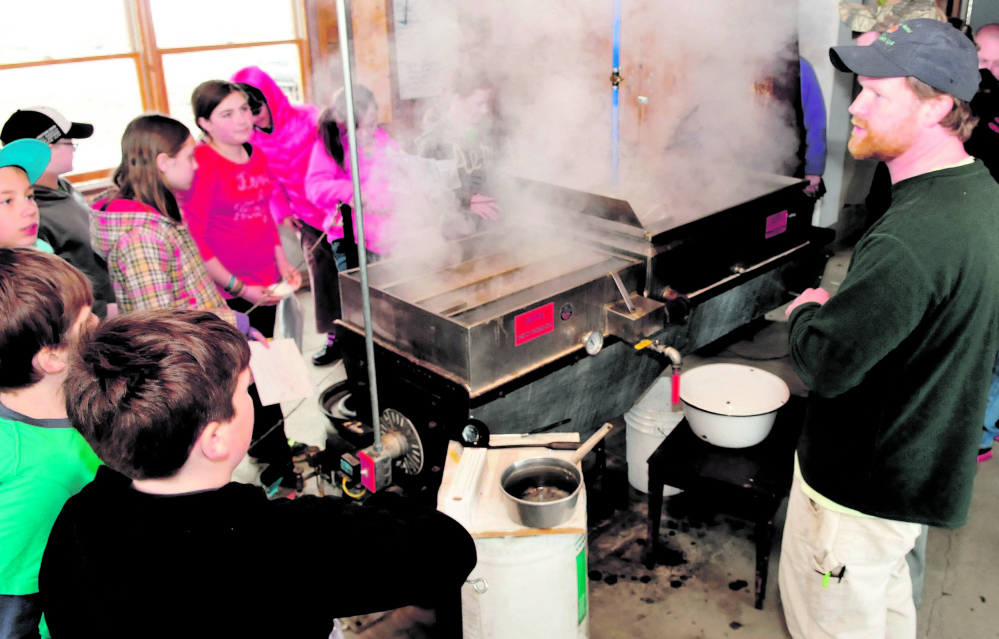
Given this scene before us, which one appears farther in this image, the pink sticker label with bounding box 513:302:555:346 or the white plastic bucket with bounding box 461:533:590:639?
the pink sticker label with bounding box 513:302:555:346

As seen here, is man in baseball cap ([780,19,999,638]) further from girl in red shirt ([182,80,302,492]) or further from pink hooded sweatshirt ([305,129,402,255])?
girl in red shirt ([182,80,302,492])

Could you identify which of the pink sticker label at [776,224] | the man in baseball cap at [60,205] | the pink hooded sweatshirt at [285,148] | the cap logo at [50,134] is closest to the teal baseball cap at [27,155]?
the man in baseball cap at [60,205]

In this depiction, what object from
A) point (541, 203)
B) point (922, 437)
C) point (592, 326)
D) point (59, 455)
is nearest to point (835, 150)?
point (541, 203)

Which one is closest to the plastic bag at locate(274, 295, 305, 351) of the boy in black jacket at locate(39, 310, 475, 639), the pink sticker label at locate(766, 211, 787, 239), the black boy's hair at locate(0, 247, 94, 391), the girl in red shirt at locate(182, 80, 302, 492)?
the girl in red shirt at locate(182, 80, 302, 492)

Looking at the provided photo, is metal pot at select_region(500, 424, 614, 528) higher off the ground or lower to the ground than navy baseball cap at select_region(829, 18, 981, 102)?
lower

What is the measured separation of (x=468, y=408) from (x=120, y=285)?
4.55ft

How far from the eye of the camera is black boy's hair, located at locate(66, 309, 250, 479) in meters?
1.12

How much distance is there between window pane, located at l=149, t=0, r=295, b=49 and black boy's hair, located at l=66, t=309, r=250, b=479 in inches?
163

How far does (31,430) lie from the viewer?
1.52 meters

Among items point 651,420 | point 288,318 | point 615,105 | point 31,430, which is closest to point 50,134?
point 288,318

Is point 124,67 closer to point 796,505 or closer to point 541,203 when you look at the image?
point 541,203

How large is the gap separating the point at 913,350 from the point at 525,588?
1.15 metres

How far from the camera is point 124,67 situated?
453 centimetres

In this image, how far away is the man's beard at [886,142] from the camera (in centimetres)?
178
